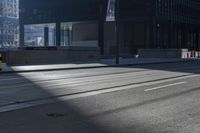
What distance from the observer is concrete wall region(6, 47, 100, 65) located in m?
36.2

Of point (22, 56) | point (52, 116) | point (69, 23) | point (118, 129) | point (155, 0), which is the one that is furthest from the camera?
point (69, 23)

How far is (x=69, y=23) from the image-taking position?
87.6 m

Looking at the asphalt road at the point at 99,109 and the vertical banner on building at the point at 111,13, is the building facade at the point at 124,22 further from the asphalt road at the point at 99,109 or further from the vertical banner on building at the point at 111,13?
the asphalt road at the point at 99,109

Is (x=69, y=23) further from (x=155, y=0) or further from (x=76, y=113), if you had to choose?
(x=76, y=113)

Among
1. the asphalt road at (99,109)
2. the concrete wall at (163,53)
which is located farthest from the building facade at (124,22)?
the asphalt road at (99,109)

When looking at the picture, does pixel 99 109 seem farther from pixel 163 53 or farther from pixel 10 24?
pixel 10 24

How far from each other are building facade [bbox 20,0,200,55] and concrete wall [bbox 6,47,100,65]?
93.3ft

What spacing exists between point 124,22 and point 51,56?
127 ft

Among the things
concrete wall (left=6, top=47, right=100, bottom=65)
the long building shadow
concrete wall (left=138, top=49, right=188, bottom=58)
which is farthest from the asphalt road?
concrete wall (left=138, top=49, right=188, bottom=58)

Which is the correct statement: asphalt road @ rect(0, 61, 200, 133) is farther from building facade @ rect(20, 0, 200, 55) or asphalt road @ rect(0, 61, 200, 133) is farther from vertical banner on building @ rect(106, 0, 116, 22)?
building facade @ rect(20, 0, 200, 55)

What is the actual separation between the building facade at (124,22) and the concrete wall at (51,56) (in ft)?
93.3

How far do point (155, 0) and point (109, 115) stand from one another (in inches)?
2508

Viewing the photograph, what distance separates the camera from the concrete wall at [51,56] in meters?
36.2

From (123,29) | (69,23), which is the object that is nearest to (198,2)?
(123,29)
